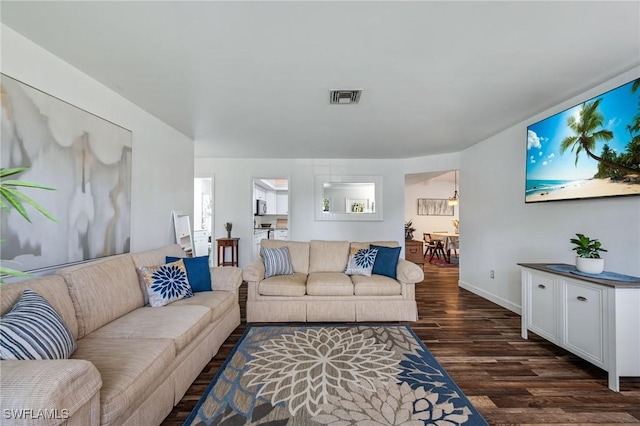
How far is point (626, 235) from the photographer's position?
89.7 inches

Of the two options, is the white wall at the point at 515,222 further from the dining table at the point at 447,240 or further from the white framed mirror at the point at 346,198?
the dining table at the point at 447,240

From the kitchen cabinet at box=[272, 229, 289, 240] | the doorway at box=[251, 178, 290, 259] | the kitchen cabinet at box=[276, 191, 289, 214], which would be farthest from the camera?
the kitchen cabinet at box=[276, 191, 289, 214]

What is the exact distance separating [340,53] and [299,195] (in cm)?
390

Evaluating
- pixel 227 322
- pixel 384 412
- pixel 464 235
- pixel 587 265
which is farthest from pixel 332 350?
pixel 464 235

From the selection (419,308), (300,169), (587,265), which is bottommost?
(419,308)

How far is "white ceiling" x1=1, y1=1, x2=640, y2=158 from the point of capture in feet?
5.22

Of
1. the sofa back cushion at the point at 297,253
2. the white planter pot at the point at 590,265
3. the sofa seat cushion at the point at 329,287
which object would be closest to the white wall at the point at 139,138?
the sofa back cushion at the point at 297,253

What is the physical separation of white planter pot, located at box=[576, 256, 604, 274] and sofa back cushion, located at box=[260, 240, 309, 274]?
2929 mm

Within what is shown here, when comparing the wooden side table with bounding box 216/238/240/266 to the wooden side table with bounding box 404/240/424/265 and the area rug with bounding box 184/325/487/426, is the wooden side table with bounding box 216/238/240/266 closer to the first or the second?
the area rug with bounding box 184/325/487/426

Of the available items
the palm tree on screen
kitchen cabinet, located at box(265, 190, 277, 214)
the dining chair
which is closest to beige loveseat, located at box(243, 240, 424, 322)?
the palm tree on screen

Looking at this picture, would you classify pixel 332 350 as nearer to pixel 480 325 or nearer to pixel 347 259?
pixel 347 259

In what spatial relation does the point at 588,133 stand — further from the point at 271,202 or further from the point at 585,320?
the point at 271,202

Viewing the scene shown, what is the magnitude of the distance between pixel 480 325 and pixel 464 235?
1.98 m

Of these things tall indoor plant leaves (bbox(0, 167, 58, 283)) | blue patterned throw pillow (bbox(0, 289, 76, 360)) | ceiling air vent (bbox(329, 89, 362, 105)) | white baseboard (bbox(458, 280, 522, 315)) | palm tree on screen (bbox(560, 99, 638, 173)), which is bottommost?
white baseboard (bbox(458, 280, 522, 315))
